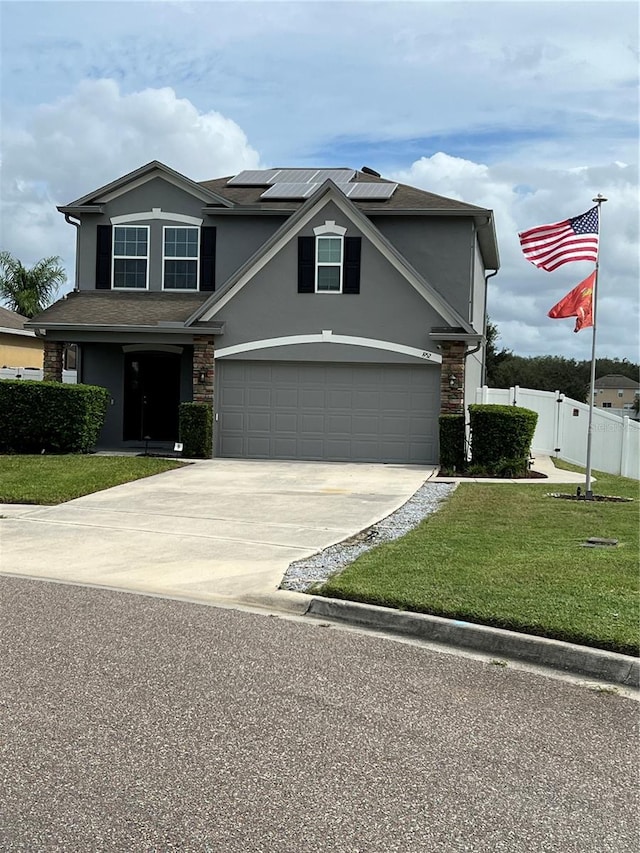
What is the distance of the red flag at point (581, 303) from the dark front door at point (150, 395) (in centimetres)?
1123

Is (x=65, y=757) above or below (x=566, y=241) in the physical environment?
below

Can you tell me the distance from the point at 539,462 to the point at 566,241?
7.94 meters

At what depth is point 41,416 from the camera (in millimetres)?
20516

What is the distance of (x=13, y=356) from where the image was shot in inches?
1475

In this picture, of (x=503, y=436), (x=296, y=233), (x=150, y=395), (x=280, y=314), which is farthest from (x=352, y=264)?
(x=150, y=395)

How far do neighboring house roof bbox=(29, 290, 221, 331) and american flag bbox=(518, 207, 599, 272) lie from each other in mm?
9105

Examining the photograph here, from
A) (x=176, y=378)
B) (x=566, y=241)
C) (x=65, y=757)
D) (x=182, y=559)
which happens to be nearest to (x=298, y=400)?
(x=176, y=378)

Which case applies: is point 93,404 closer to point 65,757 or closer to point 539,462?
point 539,462

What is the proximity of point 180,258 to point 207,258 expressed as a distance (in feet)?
2.45

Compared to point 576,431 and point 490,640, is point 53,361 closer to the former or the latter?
point 576,431

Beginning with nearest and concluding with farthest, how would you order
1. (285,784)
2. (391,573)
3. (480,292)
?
(285,784) < (391,573) < (480,292)

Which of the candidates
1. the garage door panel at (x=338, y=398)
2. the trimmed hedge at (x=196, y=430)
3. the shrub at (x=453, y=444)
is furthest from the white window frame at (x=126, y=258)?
the shrub at (x=453, y=444)

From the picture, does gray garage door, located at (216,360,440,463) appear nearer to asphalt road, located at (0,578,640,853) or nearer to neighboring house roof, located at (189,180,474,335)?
neighboring house roof, located at (189,180,474,335)

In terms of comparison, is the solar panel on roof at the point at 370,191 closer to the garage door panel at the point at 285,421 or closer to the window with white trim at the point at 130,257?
the window with white trim at the point at 130,257
